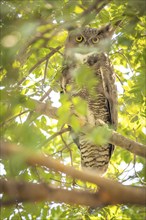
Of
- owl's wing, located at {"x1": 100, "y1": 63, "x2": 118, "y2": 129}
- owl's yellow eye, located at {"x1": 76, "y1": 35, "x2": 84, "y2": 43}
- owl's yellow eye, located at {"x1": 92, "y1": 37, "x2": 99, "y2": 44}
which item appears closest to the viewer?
owl's wing, located at {"x1": 100, "y1": 63, "x2": 118, "y2": 129}

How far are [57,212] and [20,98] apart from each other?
3.98ft

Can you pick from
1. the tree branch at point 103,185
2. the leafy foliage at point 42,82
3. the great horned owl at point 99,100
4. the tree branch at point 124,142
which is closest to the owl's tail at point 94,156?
the great horned owl at point 99,100

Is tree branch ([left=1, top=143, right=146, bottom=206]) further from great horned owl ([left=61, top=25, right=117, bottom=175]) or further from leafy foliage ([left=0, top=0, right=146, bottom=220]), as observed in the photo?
→ great horned owl ([left=61, top=25, right=117, bottom=175])

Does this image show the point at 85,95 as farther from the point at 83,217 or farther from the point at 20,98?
the point at 20,98

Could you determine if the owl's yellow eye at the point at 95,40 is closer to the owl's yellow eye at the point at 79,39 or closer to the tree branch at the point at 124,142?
the owl's yellow eye at the point at 79,39

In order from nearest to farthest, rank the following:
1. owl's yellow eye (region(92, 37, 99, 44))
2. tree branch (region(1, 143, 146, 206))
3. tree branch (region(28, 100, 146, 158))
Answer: tree branch (region(1, 143, 146, 206))
tree branch (region(28, 100, 146, 158))
owl's yellow eye (region(92, 37, 99, 44))

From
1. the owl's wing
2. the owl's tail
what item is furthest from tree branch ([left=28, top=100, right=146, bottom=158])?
the owl's tail

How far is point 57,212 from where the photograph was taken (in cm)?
290

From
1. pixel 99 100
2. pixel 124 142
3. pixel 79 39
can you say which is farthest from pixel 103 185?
pixel 79 39

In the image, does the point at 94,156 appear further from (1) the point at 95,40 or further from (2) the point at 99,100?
(1) the point at 95,40

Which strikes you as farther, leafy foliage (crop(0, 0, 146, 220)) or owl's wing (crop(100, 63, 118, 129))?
owl's wing (crop(100, 63, 118, 129))

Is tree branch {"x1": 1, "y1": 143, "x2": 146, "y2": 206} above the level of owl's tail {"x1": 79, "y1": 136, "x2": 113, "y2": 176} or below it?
below

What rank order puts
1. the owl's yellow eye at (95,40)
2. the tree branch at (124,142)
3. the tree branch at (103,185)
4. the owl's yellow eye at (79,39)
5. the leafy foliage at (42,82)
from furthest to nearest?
the owl's yellow eye at (79,39) < the owl's yellow eye at (95,40) < the tree branch at (124,142) < the leafy foliage at (42,82) < the tree branch at (103,185)

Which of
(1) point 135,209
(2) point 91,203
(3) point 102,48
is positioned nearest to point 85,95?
(1) point 135,209
